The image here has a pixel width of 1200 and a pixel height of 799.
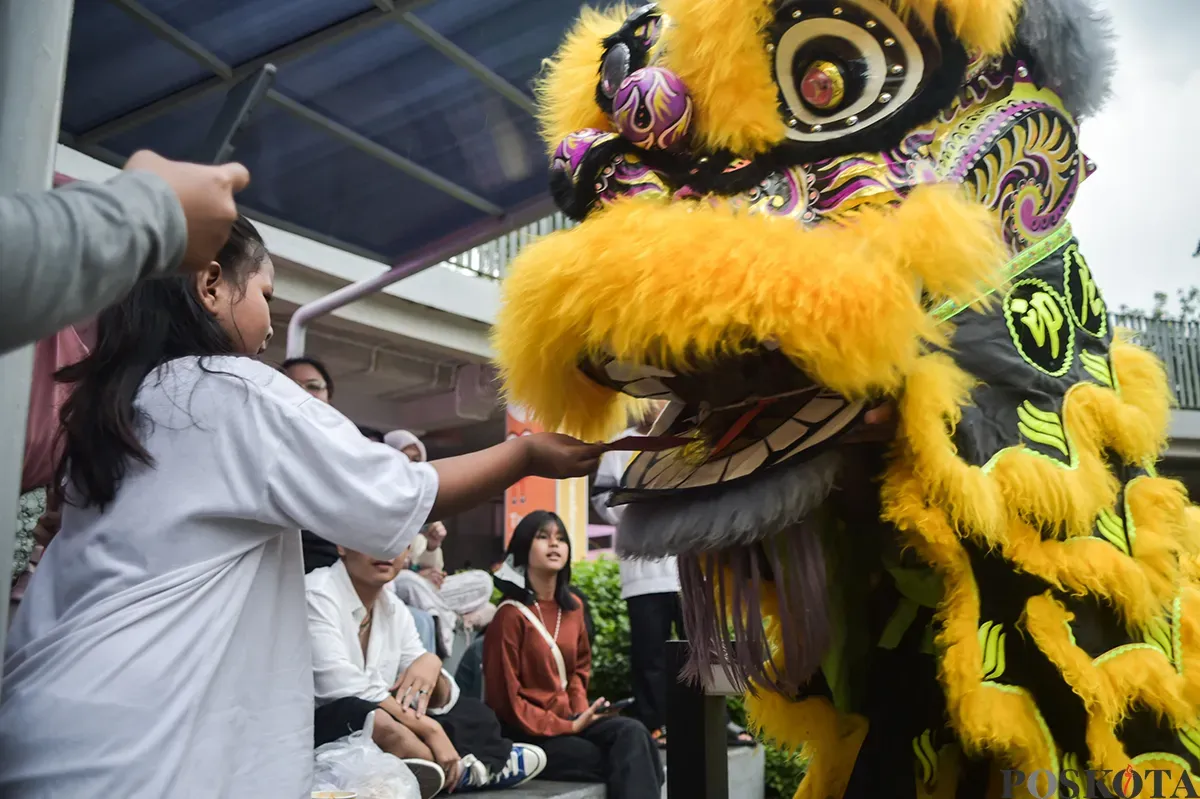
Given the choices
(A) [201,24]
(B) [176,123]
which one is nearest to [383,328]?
(B) [176,123]

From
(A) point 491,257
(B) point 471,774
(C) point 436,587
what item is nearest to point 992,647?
(B) point 471,774

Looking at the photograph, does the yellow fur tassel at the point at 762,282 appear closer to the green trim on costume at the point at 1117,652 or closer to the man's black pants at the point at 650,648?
the green trim on costume at the point at 1117,652

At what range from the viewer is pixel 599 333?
3.71ft

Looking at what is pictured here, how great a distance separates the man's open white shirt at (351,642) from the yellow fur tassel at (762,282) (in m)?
1.26

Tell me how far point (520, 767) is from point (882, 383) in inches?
84.1

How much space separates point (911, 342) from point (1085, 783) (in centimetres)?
53

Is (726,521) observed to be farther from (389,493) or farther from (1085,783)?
(1085,783)

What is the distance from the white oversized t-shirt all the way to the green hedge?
10.9ft

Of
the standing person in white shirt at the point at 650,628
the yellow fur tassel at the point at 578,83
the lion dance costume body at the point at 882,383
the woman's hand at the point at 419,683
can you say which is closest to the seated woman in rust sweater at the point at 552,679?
the standing person in white shirt at the point at 650,628

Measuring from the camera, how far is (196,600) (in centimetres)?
101

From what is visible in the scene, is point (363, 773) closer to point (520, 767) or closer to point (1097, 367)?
point (520, 767)

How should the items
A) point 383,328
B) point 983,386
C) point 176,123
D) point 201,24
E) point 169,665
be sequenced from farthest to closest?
1. point 383,328
2. point 176,123
3. point 201,24
4. point 983,386
5. point 169,665

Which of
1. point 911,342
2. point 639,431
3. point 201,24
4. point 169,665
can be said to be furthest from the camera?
point 201,24

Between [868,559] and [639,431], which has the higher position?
[639,431]
